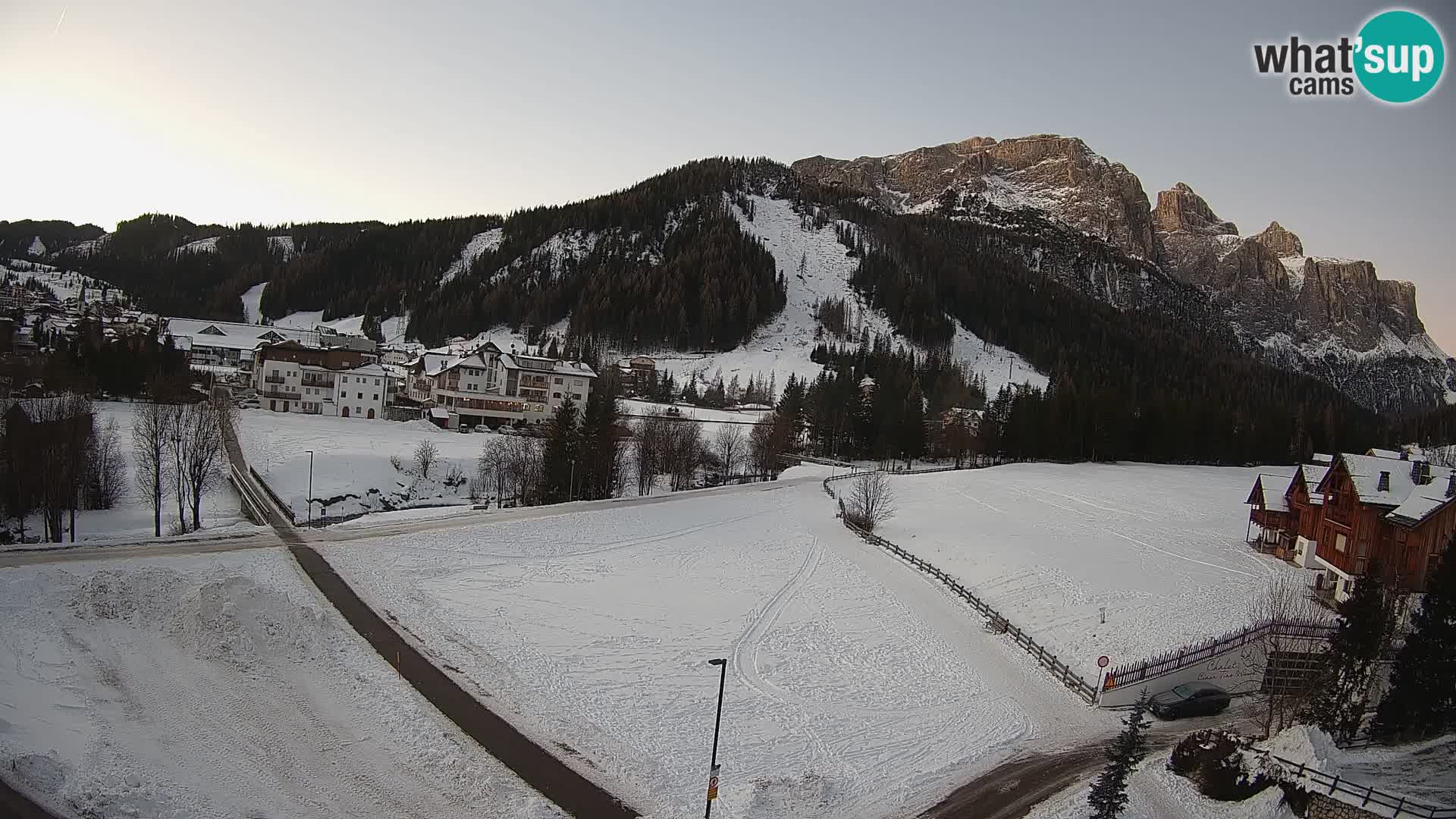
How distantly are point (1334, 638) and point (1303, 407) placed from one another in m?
134

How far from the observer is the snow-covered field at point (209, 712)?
658 inches

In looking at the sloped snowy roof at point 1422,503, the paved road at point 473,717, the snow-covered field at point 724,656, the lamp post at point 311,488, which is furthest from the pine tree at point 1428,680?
the lamp post at point 311,488

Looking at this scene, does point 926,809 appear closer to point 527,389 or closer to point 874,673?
point 874,673

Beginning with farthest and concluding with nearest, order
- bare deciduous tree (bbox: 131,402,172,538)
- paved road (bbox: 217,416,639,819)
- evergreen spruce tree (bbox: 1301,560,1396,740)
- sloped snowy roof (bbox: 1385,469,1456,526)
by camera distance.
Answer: bare deciduous tree (bbox: 131,402,172,538) < sloped snowy roof (bbox: 1385,469,1456,526) < evergreen spruce tree (bbox: 1301,560,1396,740) < paved road (bbox: 217,416,639,819)

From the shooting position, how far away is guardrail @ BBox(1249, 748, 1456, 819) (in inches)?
632

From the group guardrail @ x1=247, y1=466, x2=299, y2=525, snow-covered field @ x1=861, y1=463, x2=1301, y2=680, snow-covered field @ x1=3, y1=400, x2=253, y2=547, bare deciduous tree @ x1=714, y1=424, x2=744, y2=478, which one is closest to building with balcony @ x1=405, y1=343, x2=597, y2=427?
bare deciduous tree @ x1=714, y1=424, x2=744, y2=478

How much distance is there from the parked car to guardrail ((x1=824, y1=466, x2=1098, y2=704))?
192 cm

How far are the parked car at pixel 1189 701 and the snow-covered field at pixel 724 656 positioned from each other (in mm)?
2017

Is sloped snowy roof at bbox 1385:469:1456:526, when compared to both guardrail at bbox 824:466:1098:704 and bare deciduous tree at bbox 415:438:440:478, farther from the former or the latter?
bare deciduous tree at bbox 415:438:440:478

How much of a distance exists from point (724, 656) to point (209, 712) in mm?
15654

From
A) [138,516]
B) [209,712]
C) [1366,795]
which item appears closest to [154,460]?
[138,516]

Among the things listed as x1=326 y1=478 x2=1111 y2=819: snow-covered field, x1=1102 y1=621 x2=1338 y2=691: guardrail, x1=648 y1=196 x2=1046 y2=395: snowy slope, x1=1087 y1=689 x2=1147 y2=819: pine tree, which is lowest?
x1=326 y1=478 x2=1111 y2=819: snow-covered field

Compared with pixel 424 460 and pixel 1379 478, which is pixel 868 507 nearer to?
pixel 1379 478

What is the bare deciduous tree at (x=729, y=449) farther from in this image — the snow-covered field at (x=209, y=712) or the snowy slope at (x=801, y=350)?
the snowy slope at (x=801, y=350)
